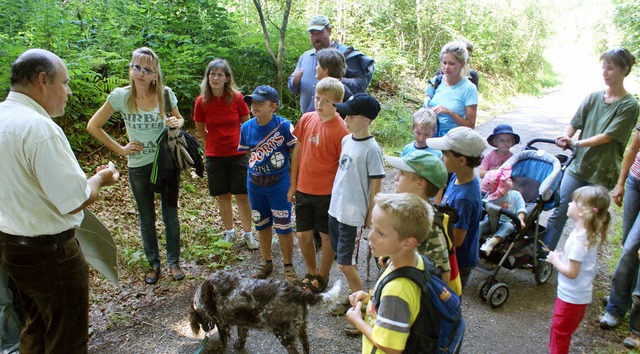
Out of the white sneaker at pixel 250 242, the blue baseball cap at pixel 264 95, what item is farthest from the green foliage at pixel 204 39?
the blue baseball cap at pixel 264 95

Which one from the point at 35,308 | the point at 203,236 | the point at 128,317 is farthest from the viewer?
the point at 203,236

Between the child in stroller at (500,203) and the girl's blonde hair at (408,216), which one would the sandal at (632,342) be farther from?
the girl's blonde hair at (408,216)

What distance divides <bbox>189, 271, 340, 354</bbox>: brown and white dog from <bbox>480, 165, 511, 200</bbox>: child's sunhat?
2.42 meters

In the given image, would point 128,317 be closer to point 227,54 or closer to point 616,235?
point 227,54

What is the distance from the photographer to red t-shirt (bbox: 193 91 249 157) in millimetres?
4672

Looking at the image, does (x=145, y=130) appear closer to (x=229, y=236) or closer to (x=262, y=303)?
(x=229, y=236)

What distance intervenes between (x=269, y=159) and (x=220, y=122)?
3.28ft

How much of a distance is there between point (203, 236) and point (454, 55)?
12.1 ft

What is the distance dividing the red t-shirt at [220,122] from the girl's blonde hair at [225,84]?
0.13 feet

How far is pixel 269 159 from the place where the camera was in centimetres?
405

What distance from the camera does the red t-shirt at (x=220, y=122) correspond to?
4.67m

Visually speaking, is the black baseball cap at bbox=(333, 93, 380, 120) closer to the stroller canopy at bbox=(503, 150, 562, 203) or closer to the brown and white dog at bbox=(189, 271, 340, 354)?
the brown and white dog at bbox=(189, 271, 340, 354)

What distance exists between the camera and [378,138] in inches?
375

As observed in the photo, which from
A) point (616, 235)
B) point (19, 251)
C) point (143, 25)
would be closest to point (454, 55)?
point (616, 235)
